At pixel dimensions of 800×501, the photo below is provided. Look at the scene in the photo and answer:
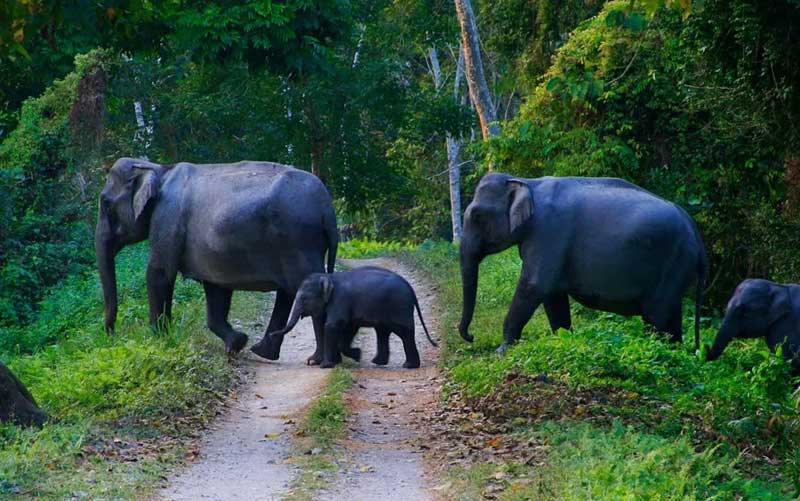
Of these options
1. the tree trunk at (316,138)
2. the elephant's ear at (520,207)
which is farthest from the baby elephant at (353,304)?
the tree trunk at (316,138)

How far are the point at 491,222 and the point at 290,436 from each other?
4321 mm

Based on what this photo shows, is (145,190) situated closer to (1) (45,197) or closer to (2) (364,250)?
(1) (45,197)

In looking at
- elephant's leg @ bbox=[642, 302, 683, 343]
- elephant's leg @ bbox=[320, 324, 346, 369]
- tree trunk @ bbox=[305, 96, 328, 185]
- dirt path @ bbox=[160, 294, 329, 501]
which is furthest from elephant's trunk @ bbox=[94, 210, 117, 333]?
tree trunk @ bbox=[305, 96, 328, 185]

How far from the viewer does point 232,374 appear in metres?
12.0

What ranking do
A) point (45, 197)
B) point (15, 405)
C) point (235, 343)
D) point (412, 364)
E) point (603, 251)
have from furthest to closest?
1. point (45, 197)
2. point (235, 343)
3. point (412, 364)
4. point (603, 251)
5. point (15, 405)

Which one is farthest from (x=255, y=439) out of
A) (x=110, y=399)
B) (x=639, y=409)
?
(x=639, y=409)

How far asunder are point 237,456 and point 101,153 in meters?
15.1

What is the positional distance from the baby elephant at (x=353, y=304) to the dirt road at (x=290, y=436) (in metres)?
0.39

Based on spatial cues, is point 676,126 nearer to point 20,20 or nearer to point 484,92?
point 484,92

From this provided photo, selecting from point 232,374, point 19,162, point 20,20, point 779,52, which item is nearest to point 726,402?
point 779,52

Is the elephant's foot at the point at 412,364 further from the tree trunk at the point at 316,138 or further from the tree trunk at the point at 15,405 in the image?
the tree trunk at the point at 316,138

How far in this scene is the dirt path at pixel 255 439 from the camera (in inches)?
306

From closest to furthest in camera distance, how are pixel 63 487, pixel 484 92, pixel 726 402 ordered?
1. pixel 63 487
2. pixel 726 402
3. pixel 484 92

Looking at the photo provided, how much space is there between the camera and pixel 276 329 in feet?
44.5
